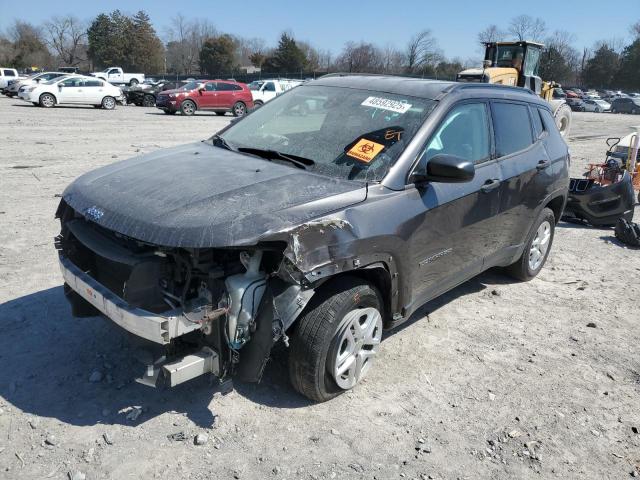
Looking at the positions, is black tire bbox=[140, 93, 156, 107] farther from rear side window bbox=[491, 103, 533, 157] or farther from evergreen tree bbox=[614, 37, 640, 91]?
evergreen tree bbox=[614, 37, 640, 91]

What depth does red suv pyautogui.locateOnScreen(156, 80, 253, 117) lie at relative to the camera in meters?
26.9

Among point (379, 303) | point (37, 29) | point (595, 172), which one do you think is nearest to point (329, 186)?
point (379, 303)

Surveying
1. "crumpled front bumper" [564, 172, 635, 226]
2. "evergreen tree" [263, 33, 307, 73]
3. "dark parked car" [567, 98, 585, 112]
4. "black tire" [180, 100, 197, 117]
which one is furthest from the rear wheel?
"evergreen tree" [263, 33, 307, 73]

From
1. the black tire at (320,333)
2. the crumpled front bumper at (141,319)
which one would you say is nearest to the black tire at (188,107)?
the crumpled front bumper at (141,319)

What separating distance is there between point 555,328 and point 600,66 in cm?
9703

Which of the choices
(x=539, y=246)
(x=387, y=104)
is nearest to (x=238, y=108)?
(x=539, y=246)

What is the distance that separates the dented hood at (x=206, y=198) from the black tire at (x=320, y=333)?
51cm

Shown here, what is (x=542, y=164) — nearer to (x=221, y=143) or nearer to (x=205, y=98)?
(x=221, y=143)

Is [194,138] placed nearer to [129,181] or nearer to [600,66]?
[129,181]

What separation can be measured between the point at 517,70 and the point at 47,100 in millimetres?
22127

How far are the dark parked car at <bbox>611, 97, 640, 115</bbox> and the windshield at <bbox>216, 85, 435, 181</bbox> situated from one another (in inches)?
2250

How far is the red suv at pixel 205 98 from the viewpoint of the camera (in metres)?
26.9

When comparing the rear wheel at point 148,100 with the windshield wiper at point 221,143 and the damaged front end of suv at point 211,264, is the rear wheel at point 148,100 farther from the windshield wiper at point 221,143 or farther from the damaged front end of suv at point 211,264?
the damaged front end of suv at point 211,264

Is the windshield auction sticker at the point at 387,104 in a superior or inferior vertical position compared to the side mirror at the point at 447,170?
superior
